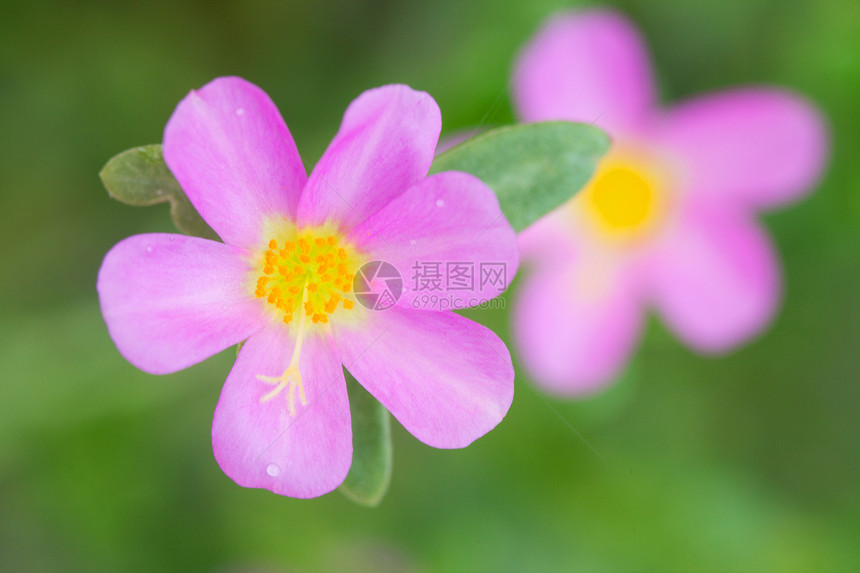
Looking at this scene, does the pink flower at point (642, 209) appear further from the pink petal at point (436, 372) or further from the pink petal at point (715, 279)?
the pink petal at point (436, 372)

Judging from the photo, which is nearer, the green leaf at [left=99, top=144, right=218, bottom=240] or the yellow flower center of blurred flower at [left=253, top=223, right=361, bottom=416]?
the green leaf at [left=99, top=144, right=218, bottom=240]

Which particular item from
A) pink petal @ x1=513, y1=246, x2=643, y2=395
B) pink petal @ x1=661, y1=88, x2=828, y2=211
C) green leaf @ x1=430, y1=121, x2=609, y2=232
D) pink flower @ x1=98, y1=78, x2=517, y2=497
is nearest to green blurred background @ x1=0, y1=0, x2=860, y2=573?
pink petal @ x1=513, y1=246, x2=643, y2=395

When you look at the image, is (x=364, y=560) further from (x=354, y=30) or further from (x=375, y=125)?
(x=375, y=125)

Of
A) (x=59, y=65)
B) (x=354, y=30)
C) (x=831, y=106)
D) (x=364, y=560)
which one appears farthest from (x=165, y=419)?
(x=831, y=106)

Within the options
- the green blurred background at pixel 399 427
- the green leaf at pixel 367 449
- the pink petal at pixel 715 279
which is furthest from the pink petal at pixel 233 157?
the pink petal at pixel 715 279

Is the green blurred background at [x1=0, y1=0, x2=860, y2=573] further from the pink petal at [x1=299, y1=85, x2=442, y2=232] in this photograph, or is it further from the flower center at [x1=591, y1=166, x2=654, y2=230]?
the pink petal at [x1=299, y1=85, x2=442, y2=232]

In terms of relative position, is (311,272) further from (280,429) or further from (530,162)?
(530,162)
